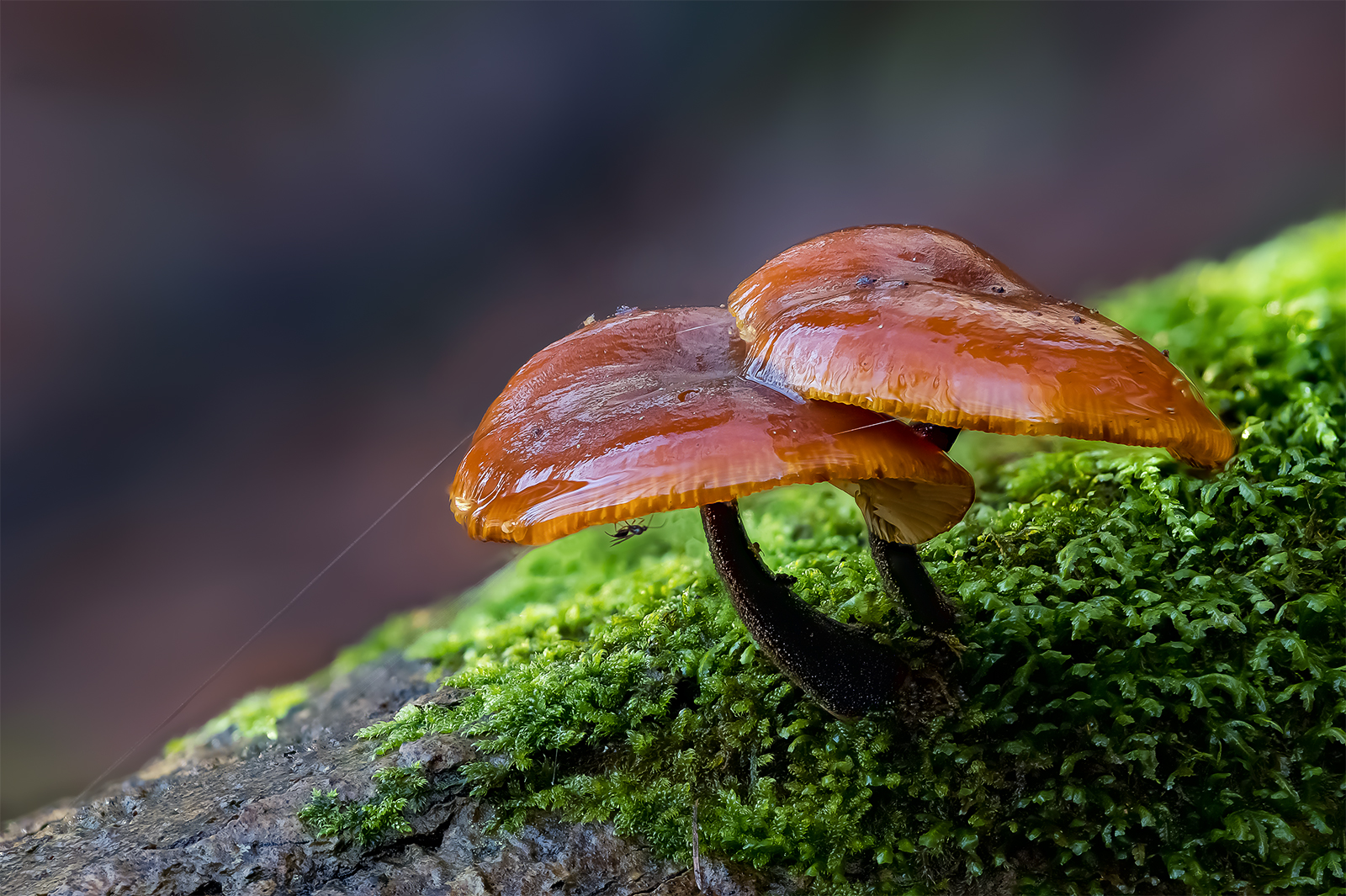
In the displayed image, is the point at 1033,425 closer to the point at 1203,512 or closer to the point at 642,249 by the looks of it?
the point at 1203,512

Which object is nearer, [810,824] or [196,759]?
[810,824]

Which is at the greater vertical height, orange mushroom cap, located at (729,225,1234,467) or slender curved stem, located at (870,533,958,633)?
orange mushroom cap, located at (729,225,1234,467)

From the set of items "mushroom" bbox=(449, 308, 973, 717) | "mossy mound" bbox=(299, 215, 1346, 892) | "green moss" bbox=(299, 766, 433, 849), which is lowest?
"mossy mound" bbox=(299, 215, 1346, 892)

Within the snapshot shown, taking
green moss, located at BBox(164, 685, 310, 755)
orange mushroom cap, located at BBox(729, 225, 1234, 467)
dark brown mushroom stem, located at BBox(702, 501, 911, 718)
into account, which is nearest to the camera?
orange mushroom cap, located at BBox(729, 225, 1234, 467)

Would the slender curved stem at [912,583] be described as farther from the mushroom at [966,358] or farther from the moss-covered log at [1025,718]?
the mushroom at [966,358]

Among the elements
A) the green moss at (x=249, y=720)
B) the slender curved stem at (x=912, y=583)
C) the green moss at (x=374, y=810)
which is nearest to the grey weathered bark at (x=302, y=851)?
the green moss at (x=374, y=810)

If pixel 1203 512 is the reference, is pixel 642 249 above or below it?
above

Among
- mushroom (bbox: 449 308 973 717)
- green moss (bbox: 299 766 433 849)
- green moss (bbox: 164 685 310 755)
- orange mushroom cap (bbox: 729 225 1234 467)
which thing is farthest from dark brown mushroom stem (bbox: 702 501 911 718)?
green moss (bbox: 164 685 310 755)

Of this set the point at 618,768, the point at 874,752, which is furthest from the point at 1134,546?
the point at 618,768

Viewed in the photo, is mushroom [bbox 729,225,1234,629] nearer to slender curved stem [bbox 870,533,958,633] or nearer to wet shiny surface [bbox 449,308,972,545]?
wet shiny surface [bbox 449,308,972,545]
